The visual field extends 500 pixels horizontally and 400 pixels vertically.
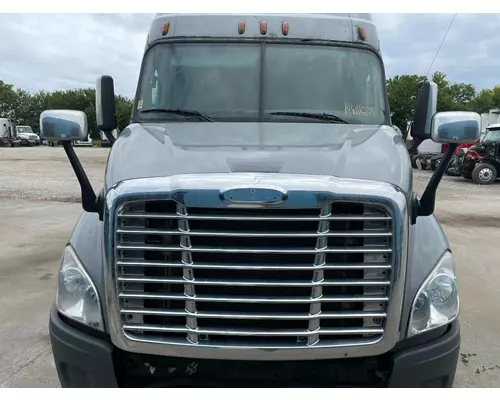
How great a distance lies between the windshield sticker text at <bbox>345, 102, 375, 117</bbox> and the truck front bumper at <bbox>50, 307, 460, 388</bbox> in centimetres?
179

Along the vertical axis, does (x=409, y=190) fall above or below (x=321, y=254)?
above

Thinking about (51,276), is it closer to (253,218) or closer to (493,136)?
(253,218)

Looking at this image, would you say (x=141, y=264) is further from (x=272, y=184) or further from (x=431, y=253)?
(x=431, y=253)

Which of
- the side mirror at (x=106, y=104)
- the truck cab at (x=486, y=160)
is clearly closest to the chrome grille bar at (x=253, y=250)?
the side mirror at (x=106, y=104)

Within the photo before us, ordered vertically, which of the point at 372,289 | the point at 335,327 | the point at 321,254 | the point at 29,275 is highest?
the point at 321,254

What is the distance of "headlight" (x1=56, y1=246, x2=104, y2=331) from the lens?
273 cm

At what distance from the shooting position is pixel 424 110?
4082 mm

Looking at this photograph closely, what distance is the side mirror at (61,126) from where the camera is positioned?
10.3 feet

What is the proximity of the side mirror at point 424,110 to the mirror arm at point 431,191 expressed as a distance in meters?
1.11

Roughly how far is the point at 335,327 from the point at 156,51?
2.74 meters

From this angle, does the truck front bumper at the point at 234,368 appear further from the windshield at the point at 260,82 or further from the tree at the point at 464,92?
the tree at the point at 464,92

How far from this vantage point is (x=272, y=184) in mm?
2457

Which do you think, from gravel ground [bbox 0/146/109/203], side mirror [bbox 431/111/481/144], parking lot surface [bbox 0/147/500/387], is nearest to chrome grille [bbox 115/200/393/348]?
side mirror [bbox 431/111/481/144]

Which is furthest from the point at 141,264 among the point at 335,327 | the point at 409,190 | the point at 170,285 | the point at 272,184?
the point at 409,190
